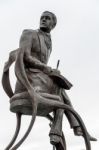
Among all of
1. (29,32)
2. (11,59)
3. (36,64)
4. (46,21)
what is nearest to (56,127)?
(36,64)

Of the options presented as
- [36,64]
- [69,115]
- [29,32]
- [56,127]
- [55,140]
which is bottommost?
[55,140]

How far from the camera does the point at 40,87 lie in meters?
10.6

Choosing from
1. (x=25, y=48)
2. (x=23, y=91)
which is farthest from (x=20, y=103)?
(x=25, y=48)

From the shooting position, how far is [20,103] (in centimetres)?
1045

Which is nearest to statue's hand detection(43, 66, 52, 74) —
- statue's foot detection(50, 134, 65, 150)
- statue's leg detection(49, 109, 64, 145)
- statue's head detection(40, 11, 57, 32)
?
statue's leg detection(49, 109, 64, 145)

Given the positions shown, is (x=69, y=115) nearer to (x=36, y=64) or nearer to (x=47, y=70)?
(x=47, y=70)

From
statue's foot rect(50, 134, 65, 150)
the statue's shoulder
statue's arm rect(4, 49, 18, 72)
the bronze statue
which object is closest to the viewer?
the bronze statue

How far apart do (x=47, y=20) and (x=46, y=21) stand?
0.03m

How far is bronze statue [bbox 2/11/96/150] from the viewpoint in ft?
34.4

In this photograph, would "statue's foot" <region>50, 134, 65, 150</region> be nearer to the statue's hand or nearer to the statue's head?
the statue's hand

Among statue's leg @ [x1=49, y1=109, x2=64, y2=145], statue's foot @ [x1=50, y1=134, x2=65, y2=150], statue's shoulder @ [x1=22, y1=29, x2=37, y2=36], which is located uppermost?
statue's shoulder @ [x1=22, y1=29, x2=37, y2=36]

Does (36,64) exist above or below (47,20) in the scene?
below

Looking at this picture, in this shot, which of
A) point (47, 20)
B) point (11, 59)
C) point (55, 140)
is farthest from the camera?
point (47, 20)

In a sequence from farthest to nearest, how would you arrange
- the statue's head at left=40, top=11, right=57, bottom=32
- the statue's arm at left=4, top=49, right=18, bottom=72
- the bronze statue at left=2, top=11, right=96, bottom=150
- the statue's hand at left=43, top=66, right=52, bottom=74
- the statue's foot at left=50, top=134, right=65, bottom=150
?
the statue's head at left=40, top=11, right=57, bottom=32 < the statue's arm at left=4, top=49, right=18, bottom=72 < the statue's hand at left=43, top=66, right=52, bottom=74 < the statue's foot at left=50, top=134, right=65, bottom=150 < the bronze statue at left=2, top=11, right=96, bottom=150
